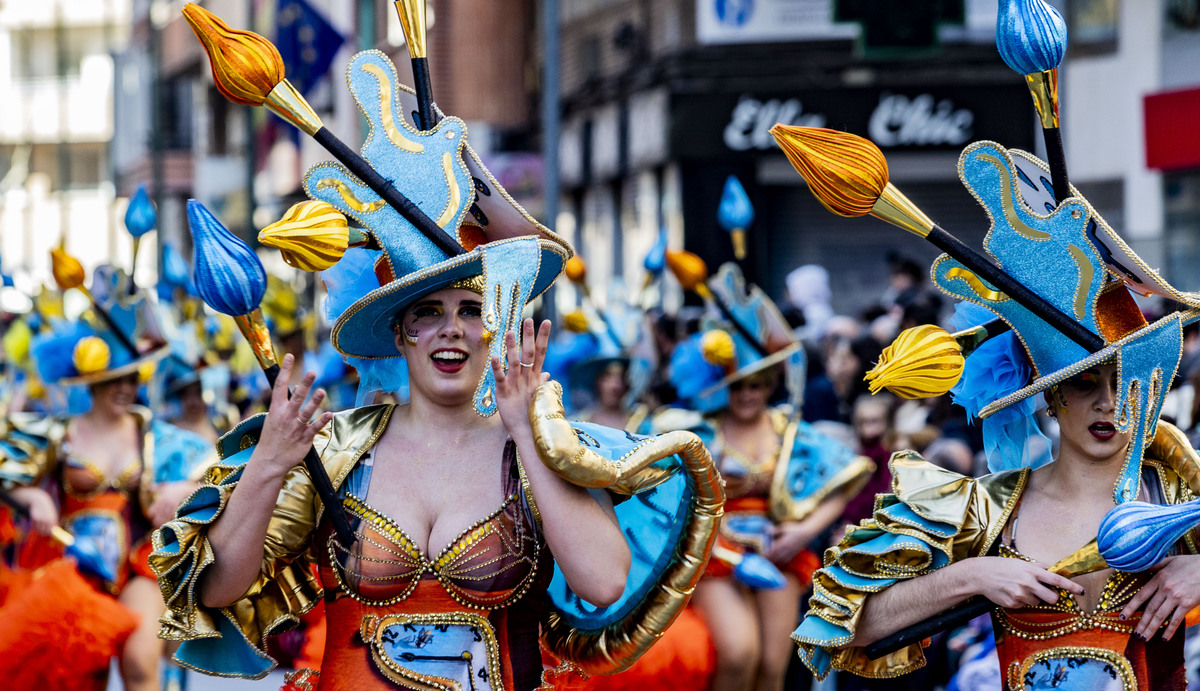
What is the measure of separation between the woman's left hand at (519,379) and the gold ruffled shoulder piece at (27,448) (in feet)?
15.0

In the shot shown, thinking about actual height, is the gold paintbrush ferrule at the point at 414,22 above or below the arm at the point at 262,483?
above

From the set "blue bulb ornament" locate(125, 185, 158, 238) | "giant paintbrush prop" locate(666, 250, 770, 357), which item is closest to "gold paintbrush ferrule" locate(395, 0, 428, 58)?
"blue bulb ornament" locate(125, 185, 158, 238)

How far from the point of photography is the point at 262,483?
152 inches

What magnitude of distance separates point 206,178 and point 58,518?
1217 inches

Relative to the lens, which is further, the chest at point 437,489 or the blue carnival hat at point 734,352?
the blue carnival hat at point 734,352

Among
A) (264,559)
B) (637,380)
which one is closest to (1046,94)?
(264,559)

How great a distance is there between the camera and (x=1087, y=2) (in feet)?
54.1

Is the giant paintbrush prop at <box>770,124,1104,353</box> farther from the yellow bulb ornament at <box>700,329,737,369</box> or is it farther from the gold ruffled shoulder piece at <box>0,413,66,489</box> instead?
the gold ruffled shoulder piece at <box>0,413,66,489</box>

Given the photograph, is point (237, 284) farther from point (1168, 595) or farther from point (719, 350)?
point (719, 350)

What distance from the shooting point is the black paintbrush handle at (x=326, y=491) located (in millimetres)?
3986

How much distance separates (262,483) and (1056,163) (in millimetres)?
1930

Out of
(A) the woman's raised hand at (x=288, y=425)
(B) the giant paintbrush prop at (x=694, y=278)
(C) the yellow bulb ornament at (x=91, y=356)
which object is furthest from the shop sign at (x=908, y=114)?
(A) the woman's raised hand at (x=288, y=425)

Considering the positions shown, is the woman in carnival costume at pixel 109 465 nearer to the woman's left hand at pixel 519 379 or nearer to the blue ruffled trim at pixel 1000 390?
the woman's left hand at pixel 519 379

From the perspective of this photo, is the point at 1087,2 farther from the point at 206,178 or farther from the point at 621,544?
the point at 206,178
